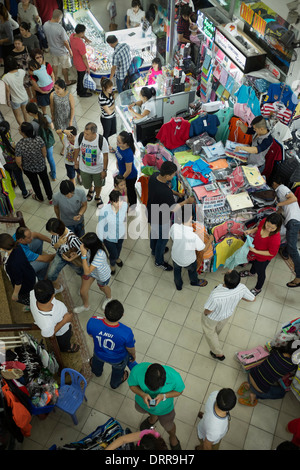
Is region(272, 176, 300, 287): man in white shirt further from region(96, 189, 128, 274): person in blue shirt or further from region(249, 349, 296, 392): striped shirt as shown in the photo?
region(96, 189, 128, 274): person in blue shirt

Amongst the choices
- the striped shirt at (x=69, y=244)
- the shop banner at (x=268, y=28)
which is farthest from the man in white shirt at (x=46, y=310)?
the shop banner at (x=268, y=28)

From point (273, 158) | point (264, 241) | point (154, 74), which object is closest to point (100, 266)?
point (264, 241)

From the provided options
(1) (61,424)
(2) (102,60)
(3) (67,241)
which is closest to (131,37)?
(2) (102,60)

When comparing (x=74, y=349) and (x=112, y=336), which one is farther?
(x=74, y=349)

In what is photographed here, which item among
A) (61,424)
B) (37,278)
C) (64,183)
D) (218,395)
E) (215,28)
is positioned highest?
(215,28)

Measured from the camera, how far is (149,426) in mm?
4672

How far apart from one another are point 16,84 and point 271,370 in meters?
6.34

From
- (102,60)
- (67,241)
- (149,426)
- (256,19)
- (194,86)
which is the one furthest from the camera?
(102,60)

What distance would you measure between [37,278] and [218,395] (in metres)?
3.04

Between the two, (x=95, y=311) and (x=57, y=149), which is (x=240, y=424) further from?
(x=57, y=149)

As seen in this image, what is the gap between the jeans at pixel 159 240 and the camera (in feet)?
19.5

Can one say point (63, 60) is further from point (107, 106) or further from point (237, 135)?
point (237, 135)

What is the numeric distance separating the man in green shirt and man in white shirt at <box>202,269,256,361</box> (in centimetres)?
94

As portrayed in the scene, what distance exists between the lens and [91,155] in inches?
250
